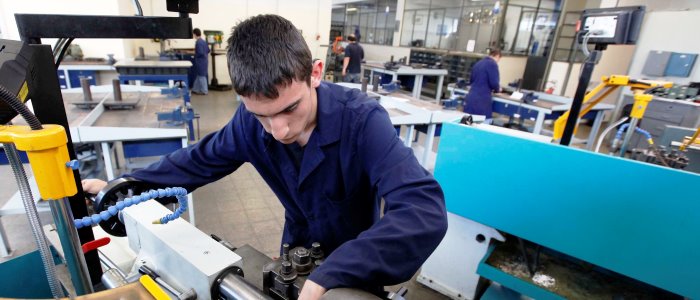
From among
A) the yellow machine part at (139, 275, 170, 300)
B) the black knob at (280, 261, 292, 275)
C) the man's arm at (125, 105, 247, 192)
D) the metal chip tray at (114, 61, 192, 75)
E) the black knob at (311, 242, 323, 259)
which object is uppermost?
the man's arm at (125, 105, 247, 192)

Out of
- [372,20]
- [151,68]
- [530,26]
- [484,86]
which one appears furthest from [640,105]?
[372,20]

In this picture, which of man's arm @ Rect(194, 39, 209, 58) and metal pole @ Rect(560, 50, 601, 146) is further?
man's arm @ Rect(194, 39, 209, 58)

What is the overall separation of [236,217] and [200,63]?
4454 millimetres

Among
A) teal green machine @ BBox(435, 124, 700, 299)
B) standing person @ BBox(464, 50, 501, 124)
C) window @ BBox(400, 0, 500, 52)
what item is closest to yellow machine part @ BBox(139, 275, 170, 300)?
teal green machine @ BBox(435, 124, 700, 299)

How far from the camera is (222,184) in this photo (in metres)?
2.89

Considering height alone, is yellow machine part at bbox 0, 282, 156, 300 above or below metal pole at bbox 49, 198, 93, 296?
below

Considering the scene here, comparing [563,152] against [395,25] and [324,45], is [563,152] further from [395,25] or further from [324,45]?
[395,25]

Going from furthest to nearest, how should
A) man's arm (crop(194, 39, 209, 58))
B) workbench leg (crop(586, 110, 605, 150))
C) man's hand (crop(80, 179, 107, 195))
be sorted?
man's arm (crop(194, 39, 209, 58)) → workbench leg (crop(586, 110, 605, 150)) → man's hand (crop(80, 179, 107, 195))

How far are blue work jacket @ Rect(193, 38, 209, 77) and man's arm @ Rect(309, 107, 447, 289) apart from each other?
19.4ft

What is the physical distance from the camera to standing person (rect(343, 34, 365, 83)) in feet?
20.2

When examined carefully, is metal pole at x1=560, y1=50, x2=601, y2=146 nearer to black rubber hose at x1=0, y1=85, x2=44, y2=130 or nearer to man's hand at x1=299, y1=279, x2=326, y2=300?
man's hand at x1=299, y1=279, x2=326, y2=300

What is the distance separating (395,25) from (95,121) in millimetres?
8017

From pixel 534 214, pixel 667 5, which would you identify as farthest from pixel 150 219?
pixel 667 5

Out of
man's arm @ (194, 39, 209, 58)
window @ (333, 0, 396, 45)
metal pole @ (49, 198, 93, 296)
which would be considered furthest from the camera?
window @ (333, 0, 396, 45)
